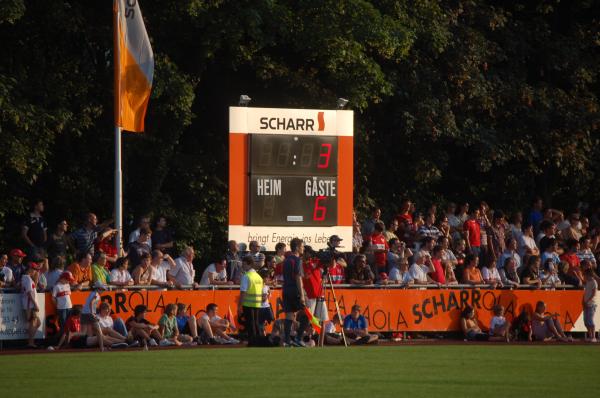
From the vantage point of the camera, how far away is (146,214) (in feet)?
97.1

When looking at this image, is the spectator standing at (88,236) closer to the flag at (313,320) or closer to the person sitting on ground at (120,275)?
the person sitting on ground at (120,275)

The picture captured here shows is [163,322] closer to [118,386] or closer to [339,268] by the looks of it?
[339,268]

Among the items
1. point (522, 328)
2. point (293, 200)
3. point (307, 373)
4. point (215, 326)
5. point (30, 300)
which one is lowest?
point (307, 373)

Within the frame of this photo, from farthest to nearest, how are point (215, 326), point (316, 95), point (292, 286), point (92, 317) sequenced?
point (316, 95) → point (215, 326) → point (292, 286) → point (92, 317)

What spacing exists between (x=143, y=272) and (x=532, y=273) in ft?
28.7

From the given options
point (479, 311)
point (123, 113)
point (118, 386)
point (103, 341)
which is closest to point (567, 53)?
point (479, 311)

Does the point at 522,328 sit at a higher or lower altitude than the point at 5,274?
lower

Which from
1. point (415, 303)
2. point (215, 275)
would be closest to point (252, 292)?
point (215, 275)

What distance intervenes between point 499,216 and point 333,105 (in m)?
4.72

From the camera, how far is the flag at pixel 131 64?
81.4 ft

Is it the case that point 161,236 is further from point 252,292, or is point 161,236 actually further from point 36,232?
point 252,292

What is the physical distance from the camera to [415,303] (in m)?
26.3

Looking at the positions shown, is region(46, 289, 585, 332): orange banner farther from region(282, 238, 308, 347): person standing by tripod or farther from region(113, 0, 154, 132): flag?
region(113, 0, 154, 132): flag

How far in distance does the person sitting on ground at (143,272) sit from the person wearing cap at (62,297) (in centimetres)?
157
